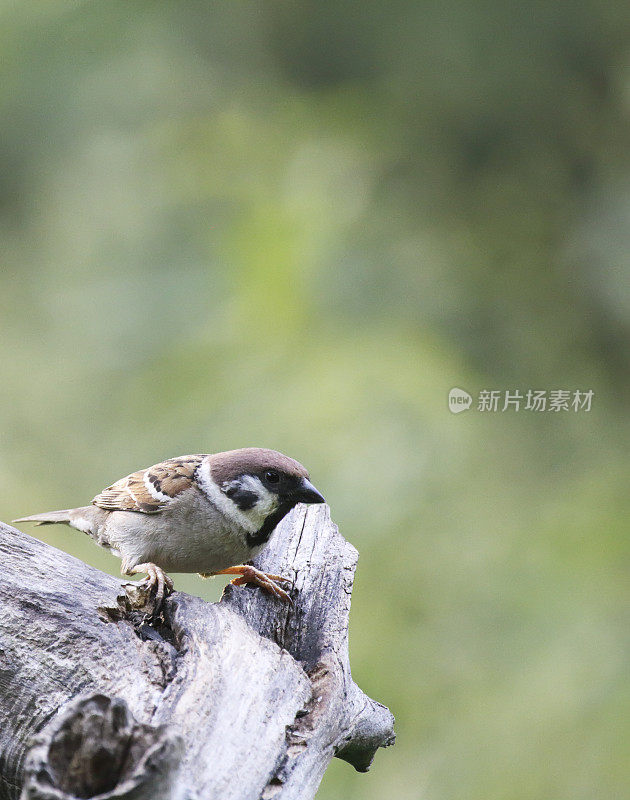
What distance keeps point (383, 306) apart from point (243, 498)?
6.96 feet

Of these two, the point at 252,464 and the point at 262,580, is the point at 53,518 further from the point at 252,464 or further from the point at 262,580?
the point at 262,580

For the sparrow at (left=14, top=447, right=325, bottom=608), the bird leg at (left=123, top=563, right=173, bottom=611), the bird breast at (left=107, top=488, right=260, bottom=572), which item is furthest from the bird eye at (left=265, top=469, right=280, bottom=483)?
the bird leg at (left=123, top=563, right=173, bottom=611)

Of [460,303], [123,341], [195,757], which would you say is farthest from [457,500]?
[195,757]

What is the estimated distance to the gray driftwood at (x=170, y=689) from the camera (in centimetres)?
126

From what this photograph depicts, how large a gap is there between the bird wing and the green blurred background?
1.07 m

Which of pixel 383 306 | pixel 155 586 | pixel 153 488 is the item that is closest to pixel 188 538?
pixel 153 488

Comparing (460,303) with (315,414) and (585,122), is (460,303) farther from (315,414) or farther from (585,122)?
(585,122)

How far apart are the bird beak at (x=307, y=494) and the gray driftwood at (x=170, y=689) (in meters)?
0.48

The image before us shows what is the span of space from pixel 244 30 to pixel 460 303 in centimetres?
223

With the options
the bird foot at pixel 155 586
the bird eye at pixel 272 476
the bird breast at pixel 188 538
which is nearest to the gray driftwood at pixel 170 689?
the bird foot at pixel 155 586

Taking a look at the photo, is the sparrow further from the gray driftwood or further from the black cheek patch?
the gray driftwood

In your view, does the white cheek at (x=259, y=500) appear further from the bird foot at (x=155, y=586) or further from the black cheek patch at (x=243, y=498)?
the bird foot at (x=155, y=586)

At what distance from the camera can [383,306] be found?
4.52 m

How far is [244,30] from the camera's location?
5.30 metres
